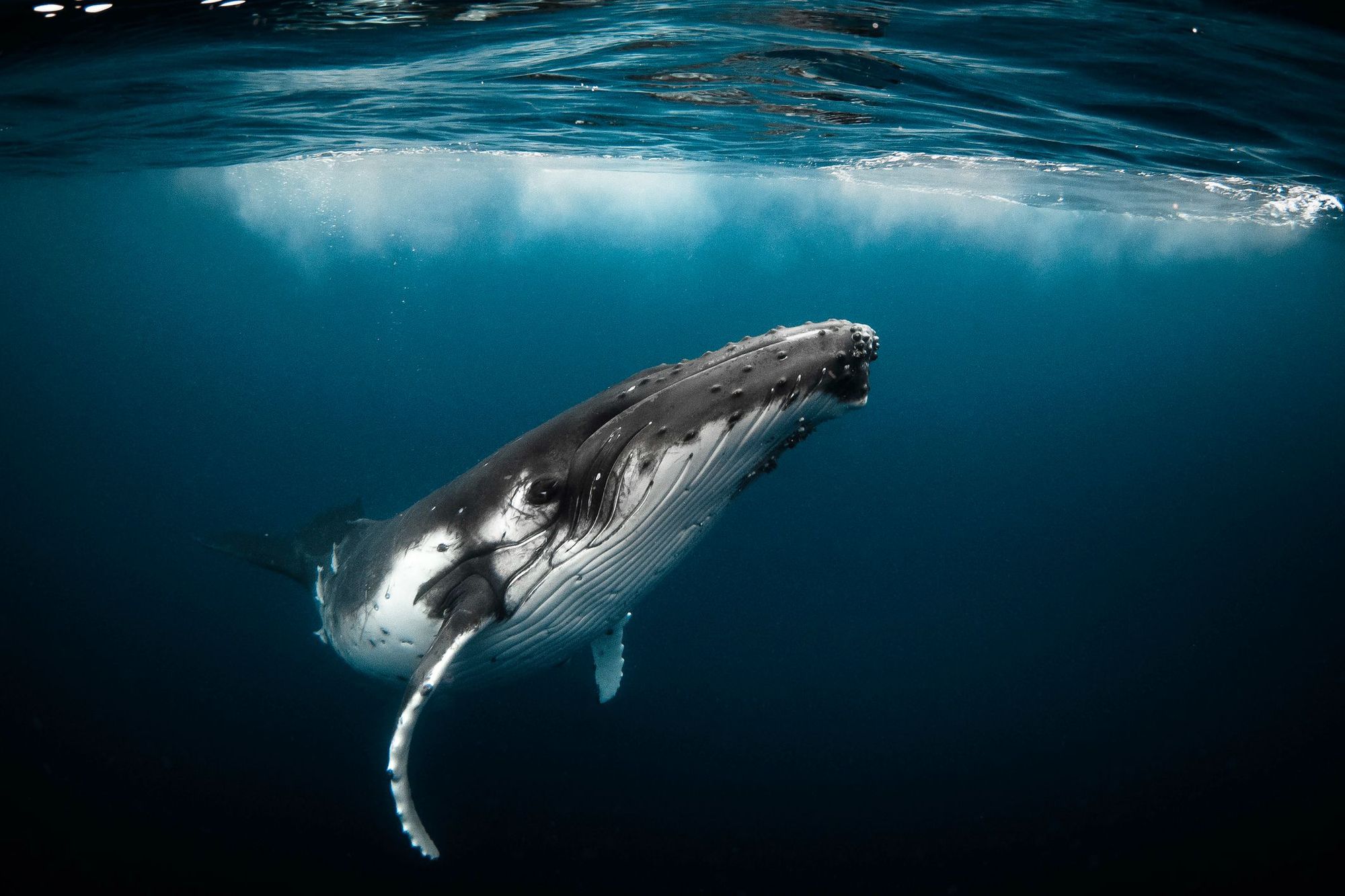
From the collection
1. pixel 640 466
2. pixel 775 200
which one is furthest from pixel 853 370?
pixel 775 200

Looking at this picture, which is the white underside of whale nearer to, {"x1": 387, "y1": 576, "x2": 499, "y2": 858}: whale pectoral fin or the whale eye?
{"x1": 387, "y1": 576, "x2": 499, "y2": 858}: whale pectoral fin

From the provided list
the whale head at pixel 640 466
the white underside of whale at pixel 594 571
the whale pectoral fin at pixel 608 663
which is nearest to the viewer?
the whale head at pixel 640 466

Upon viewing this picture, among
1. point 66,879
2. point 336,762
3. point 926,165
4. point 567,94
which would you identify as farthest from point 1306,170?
point 66,879

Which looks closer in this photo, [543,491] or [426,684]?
[426,684]

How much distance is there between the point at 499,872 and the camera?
29.4ft

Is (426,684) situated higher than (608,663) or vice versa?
(426,684)

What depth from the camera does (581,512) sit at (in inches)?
142

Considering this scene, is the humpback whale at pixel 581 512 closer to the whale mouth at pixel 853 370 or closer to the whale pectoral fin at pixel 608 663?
the whale mouth at pixel 853 370

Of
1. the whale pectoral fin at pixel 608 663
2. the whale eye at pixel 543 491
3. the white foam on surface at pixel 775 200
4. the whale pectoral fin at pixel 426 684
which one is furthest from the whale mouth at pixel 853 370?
the white foam on surface at pixel 775 200

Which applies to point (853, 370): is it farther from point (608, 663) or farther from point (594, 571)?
point (608, 663)

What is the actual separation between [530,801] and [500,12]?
10944 millimetres

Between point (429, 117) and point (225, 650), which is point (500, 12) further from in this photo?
point (225, 650)

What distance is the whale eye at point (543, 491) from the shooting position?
369cm

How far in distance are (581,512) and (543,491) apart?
0.87ft
